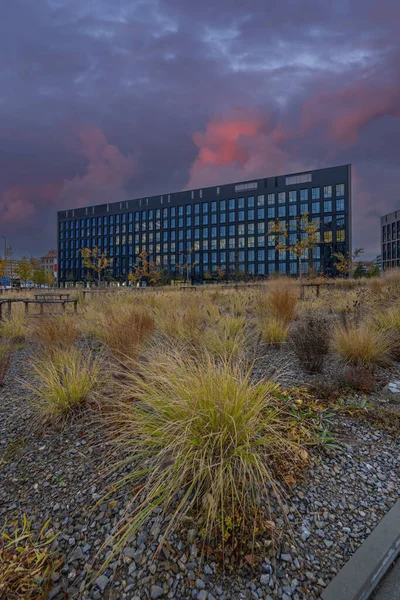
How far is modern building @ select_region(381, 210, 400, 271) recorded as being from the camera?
77.1 meters

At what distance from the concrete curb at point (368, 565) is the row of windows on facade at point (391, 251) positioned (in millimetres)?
88218

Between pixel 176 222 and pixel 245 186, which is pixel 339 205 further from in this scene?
pixel 176 222

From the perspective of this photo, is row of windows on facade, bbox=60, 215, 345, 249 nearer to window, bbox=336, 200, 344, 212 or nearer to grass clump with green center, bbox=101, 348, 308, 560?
window, bbox=336, 200, 344, 212

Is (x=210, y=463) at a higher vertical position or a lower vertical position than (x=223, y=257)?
lower

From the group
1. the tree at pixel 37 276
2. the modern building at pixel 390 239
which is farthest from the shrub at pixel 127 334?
the modern building at pixel 390 239

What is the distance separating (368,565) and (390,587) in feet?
0.40

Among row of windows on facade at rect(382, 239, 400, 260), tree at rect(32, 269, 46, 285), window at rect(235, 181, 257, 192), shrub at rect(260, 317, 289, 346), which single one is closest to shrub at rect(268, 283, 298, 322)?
shrub at rect(260, 317, 289, 346)

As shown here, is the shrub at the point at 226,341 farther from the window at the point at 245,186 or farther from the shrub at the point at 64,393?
the window at the point at 245,186

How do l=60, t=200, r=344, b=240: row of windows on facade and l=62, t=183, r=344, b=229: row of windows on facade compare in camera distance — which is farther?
l=60, t=200, r=344, b=240: row of windows on facade

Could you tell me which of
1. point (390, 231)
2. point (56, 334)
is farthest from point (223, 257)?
point (56, 334)

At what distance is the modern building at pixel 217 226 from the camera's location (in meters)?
65.9

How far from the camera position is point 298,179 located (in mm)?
→ 70375

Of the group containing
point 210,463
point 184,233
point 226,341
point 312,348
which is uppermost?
point 184,233

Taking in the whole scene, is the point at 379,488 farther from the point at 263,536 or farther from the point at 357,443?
the point at 263,536
